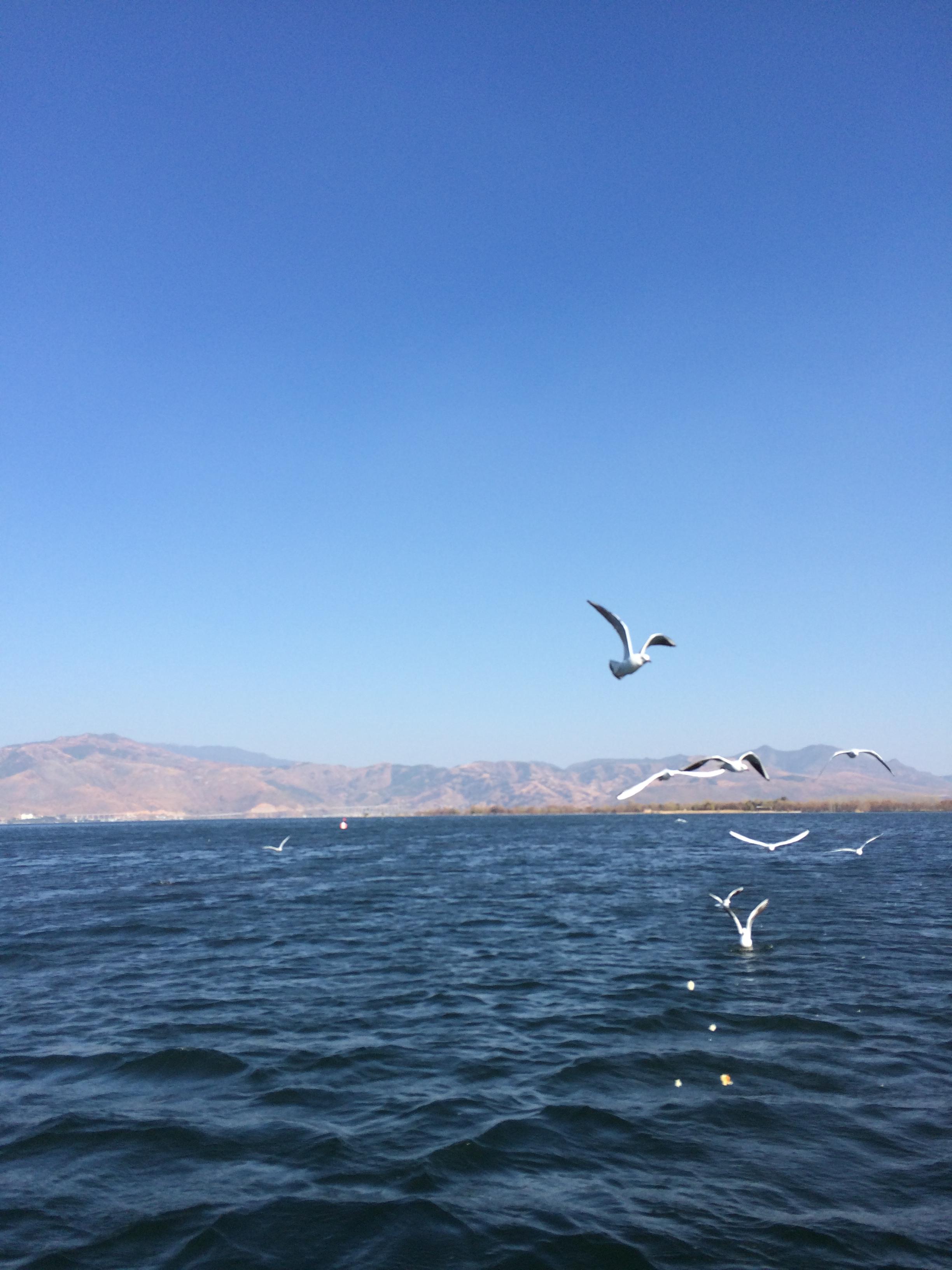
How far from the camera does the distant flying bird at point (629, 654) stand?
491 inches

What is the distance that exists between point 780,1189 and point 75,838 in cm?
13967

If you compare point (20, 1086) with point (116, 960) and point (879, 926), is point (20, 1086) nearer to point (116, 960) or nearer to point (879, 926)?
point (116, 960)

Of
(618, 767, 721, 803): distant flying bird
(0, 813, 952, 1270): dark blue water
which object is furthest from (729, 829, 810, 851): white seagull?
(618, 767, 721, 803): distant flying bird

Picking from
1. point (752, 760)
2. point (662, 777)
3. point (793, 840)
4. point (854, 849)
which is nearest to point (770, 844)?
point (854, 849)

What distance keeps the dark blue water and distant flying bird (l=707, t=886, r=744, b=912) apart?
121cm

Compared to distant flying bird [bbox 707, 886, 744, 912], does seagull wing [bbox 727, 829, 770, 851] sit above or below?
above

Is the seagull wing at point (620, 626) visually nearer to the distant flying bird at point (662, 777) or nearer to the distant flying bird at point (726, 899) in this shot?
the distant flying bird at point (662, 777)

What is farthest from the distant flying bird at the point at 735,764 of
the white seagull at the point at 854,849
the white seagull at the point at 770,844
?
the white seagull at the point at 854,849

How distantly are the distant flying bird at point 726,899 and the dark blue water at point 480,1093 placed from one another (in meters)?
1.21

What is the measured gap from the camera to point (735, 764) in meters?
11.2

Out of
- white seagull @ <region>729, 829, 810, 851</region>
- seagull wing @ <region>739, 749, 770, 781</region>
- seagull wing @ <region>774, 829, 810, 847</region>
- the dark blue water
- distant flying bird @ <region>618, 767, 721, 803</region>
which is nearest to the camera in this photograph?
distant flying bird @ <region>618, 767, 721, 803</region>

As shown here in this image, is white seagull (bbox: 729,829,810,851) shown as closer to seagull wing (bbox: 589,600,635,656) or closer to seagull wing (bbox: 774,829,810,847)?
seagull wing (bbox: 774,829,810,847)

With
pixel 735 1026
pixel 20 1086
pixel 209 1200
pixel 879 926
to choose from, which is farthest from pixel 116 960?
pixel 879 926

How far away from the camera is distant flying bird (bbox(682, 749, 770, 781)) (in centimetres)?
1037
